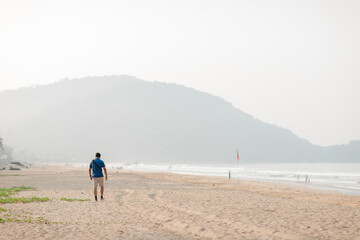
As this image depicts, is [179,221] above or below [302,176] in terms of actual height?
above

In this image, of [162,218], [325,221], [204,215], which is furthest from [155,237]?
[325,221]

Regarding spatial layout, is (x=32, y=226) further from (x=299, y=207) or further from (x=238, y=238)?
(x=299, y=207)

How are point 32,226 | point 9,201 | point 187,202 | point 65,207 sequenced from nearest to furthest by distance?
1. point 32,226
2. point 65,207
3. point 9,201
4. point 187,202

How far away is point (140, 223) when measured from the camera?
11.3 meters

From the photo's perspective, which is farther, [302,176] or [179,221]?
[302,176]

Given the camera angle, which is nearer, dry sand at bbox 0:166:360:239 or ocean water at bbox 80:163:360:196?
dry sand at bbox 0:166:360:239

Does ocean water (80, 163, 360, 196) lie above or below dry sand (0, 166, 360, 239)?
below

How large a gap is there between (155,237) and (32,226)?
12.6 ft

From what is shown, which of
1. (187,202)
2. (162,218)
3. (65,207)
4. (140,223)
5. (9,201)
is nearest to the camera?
(140,223)

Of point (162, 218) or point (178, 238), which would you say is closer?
point (178, 238)

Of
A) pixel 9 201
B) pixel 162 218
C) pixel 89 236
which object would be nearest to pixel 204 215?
pixel 162 218

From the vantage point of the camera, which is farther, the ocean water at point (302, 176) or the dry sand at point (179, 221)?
the ocean water at point (302, 176)

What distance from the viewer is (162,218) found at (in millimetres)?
12281

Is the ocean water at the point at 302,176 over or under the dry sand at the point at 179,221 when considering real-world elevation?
under
